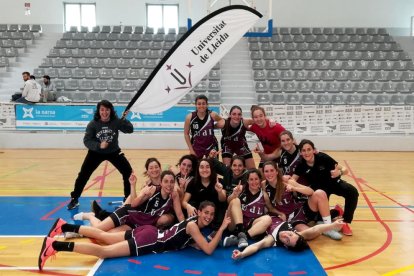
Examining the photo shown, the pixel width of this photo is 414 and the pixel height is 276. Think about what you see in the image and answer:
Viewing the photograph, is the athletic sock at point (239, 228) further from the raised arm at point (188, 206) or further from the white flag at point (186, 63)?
the white flag at point (186, 63)

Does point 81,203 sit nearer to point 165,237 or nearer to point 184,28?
point 165,237

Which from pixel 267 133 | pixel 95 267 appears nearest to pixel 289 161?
pixel 267 133

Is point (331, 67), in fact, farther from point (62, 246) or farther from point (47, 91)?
point (62, 246)

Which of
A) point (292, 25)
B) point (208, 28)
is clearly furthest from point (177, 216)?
point (292, 25)

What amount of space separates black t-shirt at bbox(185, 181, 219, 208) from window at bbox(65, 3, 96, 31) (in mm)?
15415

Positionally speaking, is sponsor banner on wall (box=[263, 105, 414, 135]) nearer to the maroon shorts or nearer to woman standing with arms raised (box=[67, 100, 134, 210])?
woman standing with arms raised (box=[67, 100, 134, 210])

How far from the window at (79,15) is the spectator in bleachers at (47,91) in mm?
6391

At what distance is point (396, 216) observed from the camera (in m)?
5.41

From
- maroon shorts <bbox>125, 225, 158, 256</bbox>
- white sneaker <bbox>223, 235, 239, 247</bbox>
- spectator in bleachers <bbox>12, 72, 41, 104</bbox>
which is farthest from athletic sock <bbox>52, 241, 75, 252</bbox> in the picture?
spectator in bleachers <bbox>12, 72, 41, 104</bbox>

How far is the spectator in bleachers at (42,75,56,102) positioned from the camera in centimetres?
1227

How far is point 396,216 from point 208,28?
3.60 meters

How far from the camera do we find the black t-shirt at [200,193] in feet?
15.4

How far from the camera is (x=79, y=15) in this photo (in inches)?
719

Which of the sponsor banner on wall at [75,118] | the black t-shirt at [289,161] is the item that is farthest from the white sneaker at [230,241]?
the sponsor banner on wall at [75,118]
